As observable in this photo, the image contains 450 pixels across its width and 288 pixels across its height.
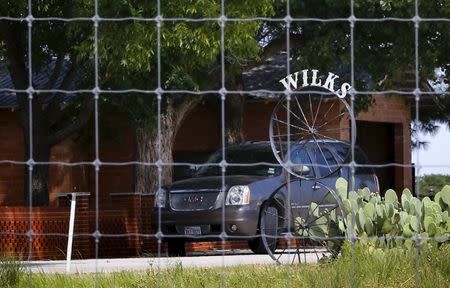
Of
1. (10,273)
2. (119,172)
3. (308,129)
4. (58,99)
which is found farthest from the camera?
(119,172)

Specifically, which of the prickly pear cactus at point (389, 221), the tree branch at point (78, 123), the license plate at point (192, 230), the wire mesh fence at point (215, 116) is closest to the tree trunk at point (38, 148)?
the wire mesh fence at point (215, 116)

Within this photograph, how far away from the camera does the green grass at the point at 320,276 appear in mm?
8477

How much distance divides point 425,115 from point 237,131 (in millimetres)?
4503

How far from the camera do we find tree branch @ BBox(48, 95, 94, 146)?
18977 millimetres

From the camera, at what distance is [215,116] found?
2573 centimetres

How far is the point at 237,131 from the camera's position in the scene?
2361cm

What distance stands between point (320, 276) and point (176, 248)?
26.8ft

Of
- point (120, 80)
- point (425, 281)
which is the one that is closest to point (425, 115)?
point (120, 80)

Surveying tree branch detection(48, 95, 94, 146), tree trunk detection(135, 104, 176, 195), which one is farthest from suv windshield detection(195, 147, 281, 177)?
tree trunk detection(135, 104, 176, 195)

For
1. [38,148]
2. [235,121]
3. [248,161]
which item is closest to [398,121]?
[235,121]

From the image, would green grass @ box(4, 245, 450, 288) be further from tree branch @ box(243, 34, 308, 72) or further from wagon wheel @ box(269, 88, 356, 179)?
tree branch @ box(243, 34, 308, 72)

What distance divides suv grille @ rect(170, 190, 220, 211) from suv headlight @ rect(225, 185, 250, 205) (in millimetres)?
182

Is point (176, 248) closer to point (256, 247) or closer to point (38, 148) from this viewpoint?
point (256, 247)

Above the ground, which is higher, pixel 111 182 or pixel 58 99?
pixel 58 99
